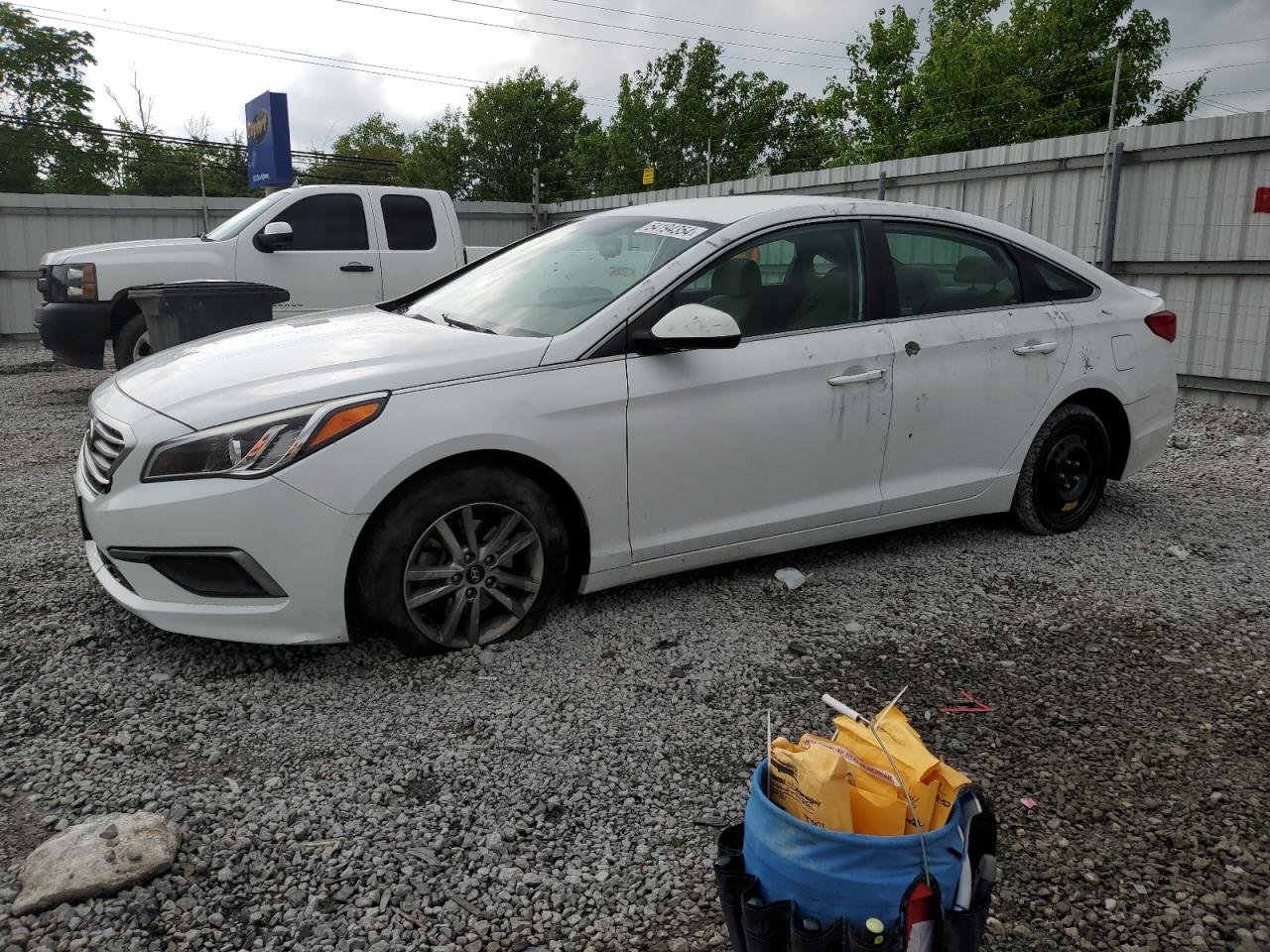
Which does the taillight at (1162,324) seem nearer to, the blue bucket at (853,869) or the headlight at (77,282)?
the blue bucket at (853,869)

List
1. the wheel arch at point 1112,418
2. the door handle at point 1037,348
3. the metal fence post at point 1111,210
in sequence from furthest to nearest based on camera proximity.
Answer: the metal fence post at point 1111,210 → the wheel arch at point 1112,418 → the door handle at point 1037,348

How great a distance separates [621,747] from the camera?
Result: 2977 mm

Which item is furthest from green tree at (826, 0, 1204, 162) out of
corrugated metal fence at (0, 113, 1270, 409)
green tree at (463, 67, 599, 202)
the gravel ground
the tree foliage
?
the gravel ground

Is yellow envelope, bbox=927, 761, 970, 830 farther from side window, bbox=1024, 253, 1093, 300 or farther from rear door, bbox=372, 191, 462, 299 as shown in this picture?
rear door, bbox=372, 191, 462, 299

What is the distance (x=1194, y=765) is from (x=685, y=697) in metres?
1.51

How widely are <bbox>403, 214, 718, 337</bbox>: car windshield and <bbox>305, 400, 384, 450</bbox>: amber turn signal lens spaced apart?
2.55ft

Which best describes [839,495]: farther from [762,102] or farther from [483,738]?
[762,102]

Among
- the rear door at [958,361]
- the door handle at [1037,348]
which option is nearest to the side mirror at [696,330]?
the rear door at [958,361]

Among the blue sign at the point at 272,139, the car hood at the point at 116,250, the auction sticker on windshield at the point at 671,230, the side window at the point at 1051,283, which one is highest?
the blue sign at the point at 272,139

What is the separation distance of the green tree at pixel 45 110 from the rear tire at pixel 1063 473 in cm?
4620

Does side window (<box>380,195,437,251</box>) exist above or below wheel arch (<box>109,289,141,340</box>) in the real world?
above

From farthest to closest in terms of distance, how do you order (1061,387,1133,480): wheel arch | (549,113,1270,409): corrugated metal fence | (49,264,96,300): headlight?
(49,264,96,300): headlight
(549,113,1270,409): corrugated metal fence
(1061,387,1133,480): wheel arch

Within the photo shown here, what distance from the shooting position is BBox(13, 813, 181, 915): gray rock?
7.39 feet

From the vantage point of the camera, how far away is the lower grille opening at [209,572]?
3152mm
